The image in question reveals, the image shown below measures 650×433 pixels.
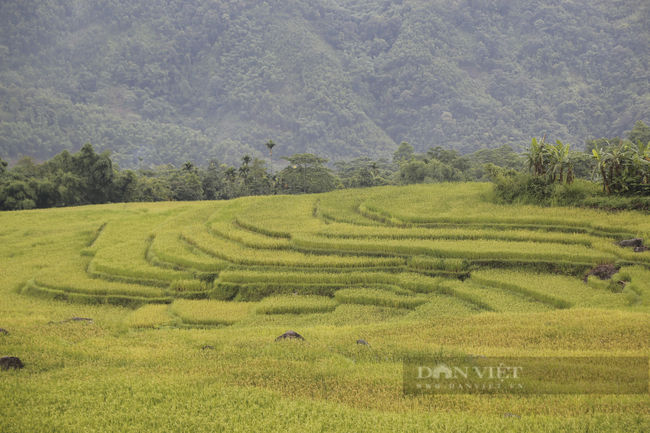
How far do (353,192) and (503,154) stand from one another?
4735 cm

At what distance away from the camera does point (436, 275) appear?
14.2 meters

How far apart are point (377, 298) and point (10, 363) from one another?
28.2 ft

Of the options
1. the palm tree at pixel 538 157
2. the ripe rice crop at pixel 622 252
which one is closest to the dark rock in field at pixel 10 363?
the ripe rice crop at pixel 622 252

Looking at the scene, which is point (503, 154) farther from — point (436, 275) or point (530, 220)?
point (436, 275)

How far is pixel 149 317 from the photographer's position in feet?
42.2

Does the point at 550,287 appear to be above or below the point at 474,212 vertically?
below

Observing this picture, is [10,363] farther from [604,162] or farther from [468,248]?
[604,162]

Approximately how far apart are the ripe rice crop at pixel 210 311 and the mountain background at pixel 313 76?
11166 centimetres

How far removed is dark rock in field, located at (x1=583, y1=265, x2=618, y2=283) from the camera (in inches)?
479

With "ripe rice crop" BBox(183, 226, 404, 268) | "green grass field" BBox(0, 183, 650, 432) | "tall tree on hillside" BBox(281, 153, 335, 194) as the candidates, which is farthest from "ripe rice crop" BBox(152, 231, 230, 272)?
"tall tree on hillside" BBox(281, 153, 335, 194)

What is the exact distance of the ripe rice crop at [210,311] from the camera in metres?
12.5

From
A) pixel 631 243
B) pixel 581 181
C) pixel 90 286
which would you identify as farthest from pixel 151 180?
pixel 631 243

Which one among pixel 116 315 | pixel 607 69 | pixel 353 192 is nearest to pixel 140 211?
pixel 353 192

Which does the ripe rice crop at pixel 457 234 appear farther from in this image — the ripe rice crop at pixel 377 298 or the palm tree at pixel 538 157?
the palm tree at pixel 538 157
